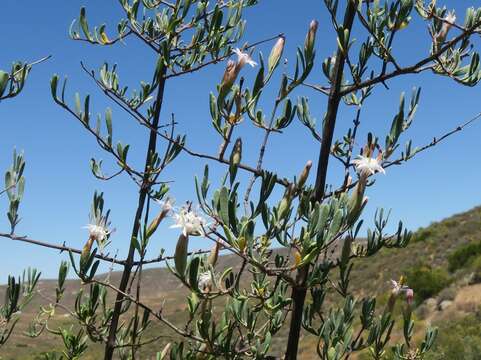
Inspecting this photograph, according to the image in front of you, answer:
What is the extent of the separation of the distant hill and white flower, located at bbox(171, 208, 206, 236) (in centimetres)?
834

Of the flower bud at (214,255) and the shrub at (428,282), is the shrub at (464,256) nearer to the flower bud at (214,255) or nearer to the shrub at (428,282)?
the shrub at (428,282)

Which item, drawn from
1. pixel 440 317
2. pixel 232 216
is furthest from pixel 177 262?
pixel 440 317

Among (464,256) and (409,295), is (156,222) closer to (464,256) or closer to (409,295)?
(409,295)

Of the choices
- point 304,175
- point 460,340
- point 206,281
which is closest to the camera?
point 206,281

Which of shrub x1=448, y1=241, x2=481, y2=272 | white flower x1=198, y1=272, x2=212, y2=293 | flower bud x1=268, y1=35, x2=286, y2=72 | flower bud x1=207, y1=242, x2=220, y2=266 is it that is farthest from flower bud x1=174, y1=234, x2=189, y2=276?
shrub x1=448, y1=241, x2=481, y2=272

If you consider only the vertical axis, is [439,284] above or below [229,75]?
below

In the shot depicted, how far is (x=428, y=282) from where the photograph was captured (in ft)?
66.8

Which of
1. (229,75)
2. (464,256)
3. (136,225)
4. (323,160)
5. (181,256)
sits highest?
(464,256)

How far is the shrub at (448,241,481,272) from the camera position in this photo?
21125 mm

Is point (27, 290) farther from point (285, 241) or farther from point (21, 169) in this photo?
→ point (285, 241)

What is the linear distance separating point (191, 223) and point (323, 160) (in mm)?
674

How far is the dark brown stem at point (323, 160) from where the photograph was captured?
6.55 ft

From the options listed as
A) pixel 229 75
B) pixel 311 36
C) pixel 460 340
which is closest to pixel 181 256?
pixel 229 75

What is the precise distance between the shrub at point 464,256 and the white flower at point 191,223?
21.4 metres
